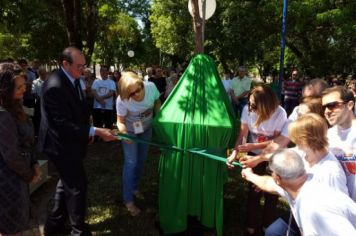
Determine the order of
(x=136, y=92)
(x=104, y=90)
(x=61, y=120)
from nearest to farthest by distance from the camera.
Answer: (x=61, y=120)
(x=136, y=92)
(x=104, y=90)

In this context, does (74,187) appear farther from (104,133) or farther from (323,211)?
(323,211)

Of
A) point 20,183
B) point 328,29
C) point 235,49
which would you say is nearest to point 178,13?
point 235,49

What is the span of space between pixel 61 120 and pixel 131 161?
1244 mm

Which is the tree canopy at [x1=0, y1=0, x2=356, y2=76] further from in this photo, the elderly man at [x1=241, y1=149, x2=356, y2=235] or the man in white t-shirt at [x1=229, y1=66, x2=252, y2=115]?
the elderly man at [x1=241, y1=149, x2=356, y2=235]

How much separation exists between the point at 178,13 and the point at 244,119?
2600 centimetres

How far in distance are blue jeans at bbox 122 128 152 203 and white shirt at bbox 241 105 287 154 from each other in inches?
49.3

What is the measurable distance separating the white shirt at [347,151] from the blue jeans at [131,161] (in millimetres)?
2190

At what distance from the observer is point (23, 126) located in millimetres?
2857

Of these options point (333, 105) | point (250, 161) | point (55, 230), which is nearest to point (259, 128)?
point (250, 161)

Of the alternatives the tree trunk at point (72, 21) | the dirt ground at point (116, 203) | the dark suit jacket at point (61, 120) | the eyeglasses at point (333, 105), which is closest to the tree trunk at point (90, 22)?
the tree trunk at point (72, 21)

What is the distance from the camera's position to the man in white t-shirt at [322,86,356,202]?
8.86 feet

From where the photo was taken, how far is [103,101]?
8.66 meters

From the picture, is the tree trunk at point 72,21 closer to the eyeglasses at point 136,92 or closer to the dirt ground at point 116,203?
the dirt ground at point 116,203

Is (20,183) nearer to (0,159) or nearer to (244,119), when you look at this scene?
(0,159)
